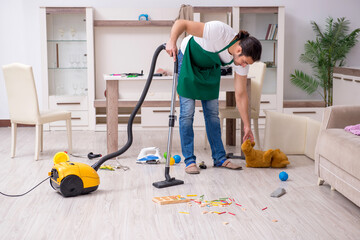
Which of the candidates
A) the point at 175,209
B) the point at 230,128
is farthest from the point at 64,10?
the point at 175,209

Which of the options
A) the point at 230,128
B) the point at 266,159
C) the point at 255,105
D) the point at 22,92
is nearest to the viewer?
the point at 266,159

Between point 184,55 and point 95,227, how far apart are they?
59.7 inches

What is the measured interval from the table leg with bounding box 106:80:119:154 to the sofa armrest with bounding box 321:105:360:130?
68.2 inches

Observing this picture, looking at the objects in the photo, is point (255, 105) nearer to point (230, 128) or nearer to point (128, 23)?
point (230, 128)

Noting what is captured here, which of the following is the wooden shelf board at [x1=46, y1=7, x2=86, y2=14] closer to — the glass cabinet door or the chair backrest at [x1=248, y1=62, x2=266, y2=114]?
the glass cabinet door

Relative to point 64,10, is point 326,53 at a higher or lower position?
lower

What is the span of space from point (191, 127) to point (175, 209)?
104 centimetres

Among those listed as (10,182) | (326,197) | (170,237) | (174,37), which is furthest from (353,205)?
(10,182)

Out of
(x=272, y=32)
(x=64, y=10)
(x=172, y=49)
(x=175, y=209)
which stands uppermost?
(x=64, y=10)

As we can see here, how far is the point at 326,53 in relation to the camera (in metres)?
6.02

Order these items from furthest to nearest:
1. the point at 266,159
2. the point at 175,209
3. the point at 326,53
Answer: the point at 326,53
the point at 266,159
the point at 175,209

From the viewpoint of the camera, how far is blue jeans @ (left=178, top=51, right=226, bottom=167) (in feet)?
12.1

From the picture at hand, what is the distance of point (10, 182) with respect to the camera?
3.41 meters

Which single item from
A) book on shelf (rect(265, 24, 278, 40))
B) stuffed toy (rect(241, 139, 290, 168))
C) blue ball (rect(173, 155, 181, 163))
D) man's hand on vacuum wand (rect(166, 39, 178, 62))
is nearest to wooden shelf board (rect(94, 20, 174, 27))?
book on shelf (rect(265, 24, 278, 40))
